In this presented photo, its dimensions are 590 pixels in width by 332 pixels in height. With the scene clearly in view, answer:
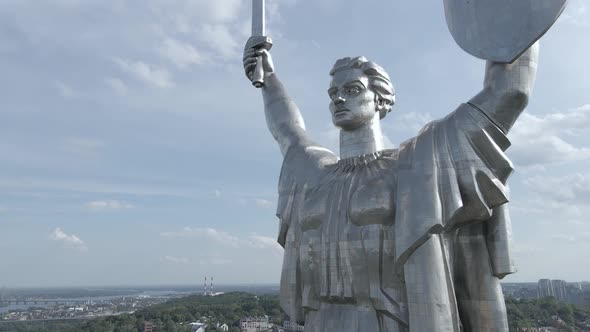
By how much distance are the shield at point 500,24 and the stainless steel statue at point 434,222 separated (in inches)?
0.6

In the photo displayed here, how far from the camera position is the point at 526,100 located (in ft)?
20.4

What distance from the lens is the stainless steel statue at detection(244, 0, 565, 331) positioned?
604cm

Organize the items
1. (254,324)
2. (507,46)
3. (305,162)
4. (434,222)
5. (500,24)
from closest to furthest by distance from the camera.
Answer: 1. (434,222)
2. (507,46)
3. (500,24)
4. (305,162)
5. (254,324)

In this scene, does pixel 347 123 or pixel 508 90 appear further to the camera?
pixel 347 123

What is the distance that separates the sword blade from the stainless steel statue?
3.55m

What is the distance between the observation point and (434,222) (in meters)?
6.00

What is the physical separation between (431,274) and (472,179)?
135 cm

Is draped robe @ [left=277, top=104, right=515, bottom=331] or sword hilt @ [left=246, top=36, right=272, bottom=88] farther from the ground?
sword hilt @ [left=246, top=36, right=272, bottom=88]

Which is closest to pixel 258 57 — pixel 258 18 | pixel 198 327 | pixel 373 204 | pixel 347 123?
pixel 258 18

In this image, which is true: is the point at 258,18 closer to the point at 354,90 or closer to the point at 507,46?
the point at 354,90

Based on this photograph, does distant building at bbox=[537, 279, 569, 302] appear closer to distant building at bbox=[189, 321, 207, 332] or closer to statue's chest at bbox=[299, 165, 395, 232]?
distant building at bbox=[189, 321, 207, 332]

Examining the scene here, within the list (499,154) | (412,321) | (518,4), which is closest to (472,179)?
(499,154)

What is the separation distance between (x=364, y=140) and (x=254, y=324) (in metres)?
67.1

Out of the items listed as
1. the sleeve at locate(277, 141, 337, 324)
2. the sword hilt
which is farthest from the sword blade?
the sleeve at locate(277, 141, 337, 324)
